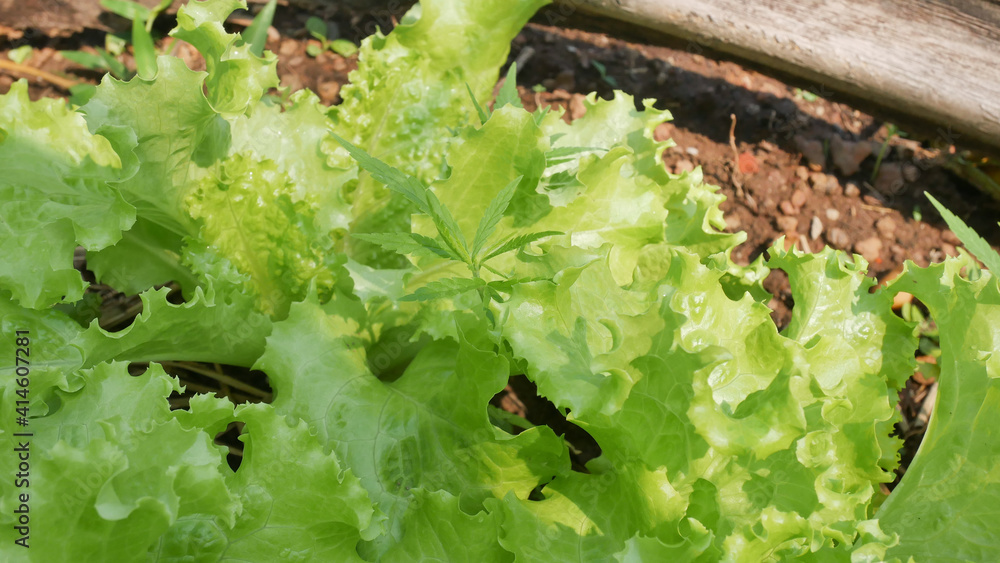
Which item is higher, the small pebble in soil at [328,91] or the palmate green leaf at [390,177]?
the palmate green leaf at [390,177]

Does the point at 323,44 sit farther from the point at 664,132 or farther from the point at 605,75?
the point at 664,132

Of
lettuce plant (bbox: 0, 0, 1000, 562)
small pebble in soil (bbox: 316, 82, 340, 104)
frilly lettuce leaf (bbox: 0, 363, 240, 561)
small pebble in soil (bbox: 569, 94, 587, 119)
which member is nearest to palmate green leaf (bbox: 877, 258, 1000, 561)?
lettuce plant (bbox: 0, 0, 1000, 562)

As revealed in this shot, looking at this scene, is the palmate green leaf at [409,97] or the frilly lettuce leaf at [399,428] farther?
the palmate green leaf at [409,97]

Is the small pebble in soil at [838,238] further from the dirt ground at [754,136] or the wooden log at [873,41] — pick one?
the wooden log at [873,41]

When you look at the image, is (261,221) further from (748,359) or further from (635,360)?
(748,359)

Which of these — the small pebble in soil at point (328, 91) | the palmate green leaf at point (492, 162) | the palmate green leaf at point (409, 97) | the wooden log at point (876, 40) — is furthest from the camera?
the small pebble in soil at point (328, 91)

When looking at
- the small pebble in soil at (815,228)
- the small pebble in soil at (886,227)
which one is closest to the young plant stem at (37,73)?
the small pebble in soil at (815,228)
